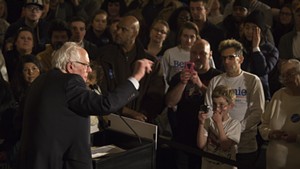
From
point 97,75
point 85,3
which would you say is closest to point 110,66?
point 97,75

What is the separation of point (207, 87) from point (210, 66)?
0.44 meters

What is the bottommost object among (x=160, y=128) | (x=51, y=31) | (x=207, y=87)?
(x=160, y=128)

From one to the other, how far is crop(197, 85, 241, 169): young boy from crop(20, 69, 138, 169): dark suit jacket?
1166 mm

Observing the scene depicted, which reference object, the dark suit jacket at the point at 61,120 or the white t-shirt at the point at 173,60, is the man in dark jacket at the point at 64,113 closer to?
the dark suit jacket at the point at 61,120

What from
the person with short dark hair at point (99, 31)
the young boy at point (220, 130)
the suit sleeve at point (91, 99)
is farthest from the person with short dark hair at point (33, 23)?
the suit sleeve at point (91, 99)

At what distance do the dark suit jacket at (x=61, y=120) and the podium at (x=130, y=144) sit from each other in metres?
0.15

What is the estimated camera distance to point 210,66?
17.1 ft

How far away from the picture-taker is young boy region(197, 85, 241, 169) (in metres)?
4.41

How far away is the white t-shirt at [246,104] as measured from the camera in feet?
15.3

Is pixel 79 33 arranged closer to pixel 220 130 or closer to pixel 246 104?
pixel 246 104

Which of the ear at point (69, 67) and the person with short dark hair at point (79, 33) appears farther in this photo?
the person with short dark hair at point (79, 33)

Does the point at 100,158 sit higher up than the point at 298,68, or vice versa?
the point at 298,68

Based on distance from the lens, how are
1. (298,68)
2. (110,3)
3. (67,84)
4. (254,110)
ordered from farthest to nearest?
(110,3)
(254,110)
(298,68)
(67,84)

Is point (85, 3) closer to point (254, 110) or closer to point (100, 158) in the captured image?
point (254, 110)
